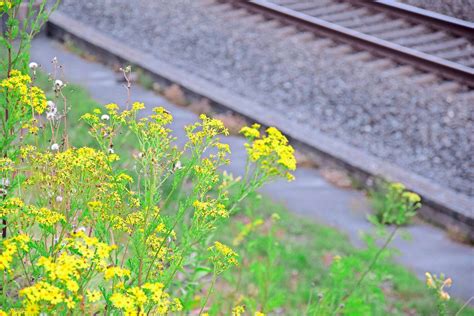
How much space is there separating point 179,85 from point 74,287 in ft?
20.4

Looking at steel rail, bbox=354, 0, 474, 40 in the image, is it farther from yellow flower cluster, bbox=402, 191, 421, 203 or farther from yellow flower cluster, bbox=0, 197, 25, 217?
yellow flower cluster, bbox=0, 197, 25, 217

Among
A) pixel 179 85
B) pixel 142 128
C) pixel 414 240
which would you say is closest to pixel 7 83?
pixel 142 128

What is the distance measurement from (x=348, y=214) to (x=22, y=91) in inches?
156

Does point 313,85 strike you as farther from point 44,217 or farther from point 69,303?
point 69,303

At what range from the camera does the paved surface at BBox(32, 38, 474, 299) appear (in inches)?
210

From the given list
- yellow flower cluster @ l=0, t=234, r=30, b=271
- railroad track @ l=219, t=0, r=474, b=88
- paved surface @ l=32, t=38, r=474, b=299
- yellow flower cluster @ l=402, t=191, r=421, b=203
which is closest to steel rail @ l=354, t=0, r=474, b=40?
railroad track @ l=219, t=0, r=474, b=88

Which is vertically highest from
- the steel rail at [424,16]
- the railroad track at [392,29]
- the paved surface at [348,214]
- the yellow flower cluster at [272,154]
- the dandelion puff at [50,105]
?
the yellow flower cluster at [272,154]

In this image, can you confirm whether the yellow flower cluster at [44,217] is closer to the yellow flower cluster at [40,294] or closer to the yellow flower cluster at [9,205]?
the yellow flower cluster at [9,205]

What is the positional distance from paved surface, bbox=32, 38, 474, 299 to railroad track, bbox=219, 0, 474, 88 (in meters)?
2.23

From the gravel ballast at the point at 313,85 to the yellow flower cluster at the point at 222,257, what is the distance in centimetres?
456

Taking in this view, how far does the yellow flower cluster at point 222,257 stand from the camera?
223 centimetres

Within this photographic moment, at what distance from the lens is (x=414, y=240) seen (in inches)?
223

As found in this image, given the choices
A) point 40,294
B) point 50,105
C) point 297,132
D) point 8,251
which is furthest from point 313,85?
point 40,294

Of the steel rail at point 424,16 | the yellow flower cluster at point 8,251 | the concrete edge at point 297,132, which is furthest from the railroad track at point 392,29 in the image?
the yellow flower cluster at point 8,251
